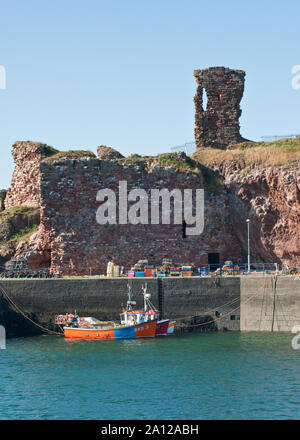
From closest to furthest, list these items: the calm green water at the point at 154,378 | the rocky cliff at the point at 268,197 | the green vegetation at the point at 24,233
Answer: the calm green water at the point at 154,378
the rocky cliff at the point at 268,197
the green vegetation at the point at 24,233

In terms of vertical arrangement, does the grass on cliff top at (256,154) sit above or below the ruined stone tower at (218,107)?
below

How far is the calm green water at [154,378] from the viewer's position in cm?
3275

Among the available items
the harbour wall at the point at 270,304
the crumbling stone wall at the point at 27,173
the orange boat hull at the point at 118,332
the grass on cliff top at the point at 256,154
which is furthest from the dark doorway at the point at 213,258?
the crumbling stone wall at the point at 27,173

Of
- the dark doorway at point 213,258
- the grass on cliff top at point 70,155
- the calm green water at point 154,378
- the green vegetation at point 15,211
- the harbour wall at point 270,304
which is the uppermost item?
the grass on cliff top at point 70,155

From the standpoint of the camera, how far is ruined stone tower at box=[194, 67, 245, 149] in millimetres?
64562

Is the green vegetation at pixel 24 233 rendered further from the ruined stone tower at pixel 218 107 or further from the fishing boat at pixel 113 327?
the ruined stone tower at pixel 218 107

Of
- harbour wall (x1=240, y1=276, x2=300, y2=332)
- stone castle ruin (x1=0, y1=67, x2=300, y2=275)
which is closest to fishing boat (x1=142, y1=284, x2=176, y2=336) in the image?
harbour wall (x1=240, y1=276, x2=300, y2=332)

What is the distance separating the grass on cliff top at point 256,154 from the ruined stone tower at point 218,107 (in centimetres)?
114

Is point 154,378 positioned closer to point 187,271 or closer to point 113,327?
point 113,327

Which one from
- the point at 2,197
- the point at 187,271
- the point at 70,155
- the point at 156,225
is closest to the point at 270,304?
the point at 187,271

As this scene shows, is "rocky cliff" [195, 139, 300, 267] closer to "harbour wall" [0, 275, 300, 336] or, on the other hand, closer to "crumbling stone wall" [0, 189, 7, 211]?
"harbour wall" [0, 275, 300, 336]

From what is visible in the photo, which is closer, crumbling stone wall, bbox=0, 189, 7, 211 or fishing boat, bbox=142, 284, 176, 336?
fishing boat, bbox=142, 284, 176, 336

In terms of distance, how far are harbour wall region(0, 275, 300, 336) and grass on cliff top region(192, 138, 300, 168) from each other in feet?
39.0
